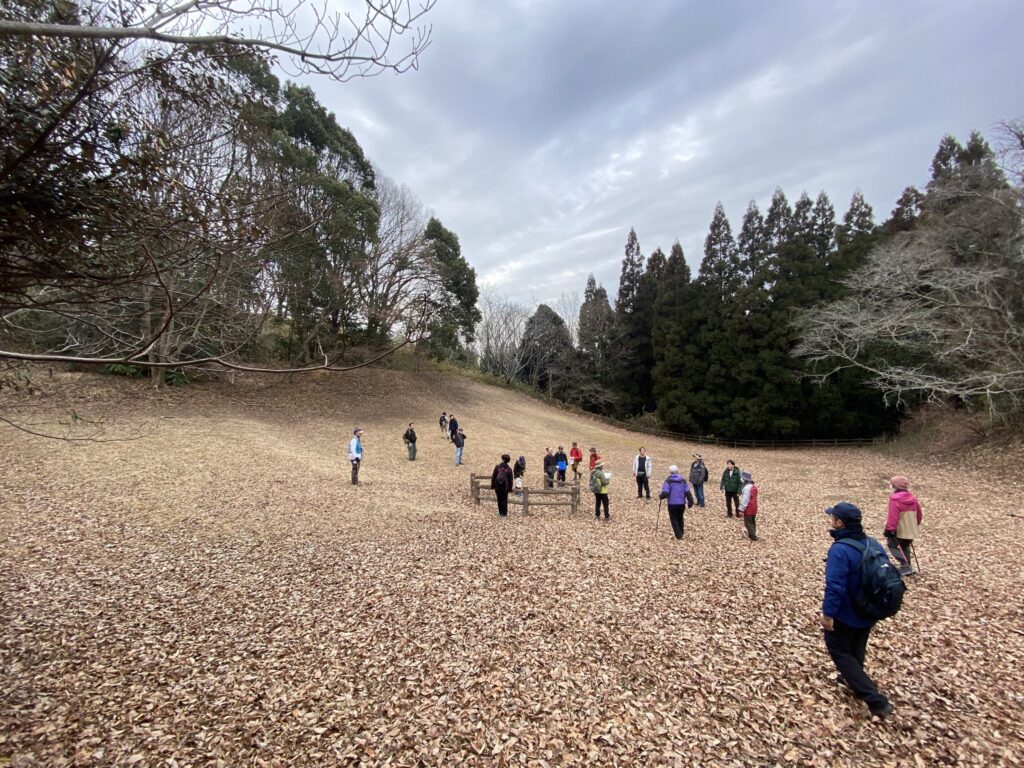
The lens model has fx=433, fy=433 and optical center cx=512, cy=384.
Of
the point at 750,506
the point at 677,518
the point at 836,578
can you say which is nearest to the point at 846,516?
the point at 836,578

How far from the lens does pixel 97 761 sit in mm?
3166

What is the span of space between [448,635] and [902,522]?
21.5ft

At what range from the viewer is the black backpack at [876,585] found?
3.24 meters

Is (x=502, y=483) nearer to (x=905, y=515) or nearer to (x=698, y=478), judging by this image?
(x=698, y=478)

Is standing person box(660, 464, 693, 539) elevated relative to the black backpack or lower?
lower

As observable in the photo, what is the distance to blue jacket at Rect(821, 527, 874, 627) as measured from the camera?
341cm

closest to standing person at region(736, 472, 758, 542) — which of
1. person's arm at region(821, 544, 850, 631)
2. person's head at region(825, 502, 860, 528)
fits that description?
person's head at region(825, 502, 860, 528)

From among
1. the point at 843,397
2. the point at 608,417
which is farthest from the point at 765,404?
the point at 608,417

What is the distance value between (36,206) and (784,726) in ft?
21.2

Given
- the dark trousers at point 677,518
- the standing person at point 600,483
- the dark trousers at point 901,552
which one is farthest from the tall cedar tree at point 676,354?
the dark trousers at point 901,552

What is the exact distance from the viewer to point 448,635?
4.85 meters

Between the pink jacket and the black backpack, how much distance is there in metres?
3.87

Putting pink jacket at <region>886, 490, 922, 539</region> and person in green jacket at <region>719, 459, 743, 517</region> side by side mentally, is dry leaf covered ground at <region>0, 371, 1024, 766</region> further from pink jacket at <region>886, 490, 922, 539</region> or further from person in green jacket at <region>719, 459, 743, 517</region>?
pink jacket at <region>886, 490, 922, 539</region>

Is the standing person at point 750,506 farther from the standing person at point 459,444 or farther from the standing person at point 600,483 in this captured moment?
the standing person at point 459,444
